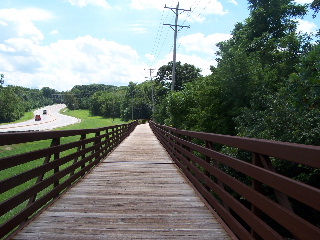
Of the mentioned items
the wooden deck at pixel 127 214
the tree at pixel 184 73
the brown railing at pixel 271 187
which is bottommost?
the wooden deck at pixel 127 214

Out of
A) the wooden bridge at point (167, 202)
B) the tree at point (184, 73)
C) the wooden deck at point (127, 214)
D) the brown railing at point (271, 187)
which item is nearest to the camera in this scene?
the brown railing at point (271, 187)

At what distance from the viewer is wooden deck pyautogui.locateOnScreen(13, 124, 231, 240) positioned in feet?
12.0

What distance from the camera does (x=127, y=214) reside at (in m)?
4.39

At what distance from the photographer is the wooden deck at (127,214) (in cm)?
367

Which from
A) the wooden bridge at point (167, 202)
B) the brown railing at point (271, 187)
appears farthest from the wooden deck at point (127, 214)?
the brown railing at point (271, 187)

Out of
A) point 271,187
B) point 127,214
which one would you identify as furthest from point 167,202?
point 271,187

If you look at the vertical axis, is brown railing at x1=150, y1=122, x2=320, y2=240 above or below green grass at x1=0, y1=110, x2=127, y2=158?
above

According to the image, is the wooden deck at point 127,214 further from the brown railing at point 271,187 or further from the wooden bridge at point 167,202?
the brown railing at point 271,187

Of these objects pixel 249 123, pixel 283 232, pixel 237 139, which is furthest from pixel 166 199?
pixel 249 123

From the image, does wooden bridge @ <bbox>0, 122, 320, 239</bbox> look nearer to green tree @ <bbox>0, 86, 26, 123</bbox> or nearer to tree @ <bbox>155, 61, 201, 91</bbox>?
tree @ <bbox>155, 61, 201, 91</bbox>

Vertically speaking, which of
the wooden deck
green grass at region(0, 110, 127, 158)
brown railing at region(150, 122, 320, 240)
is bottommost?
green grass at region(0, 110, 127, 158)

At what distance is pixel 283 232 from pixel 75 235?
60.0 ft

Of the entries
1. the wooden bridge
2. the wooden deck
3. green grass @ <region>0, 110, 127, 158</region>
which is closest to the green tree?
green grass @ <region>0, 110, 127, 158</region>

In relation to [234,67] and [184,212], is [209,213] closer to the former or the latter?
[184,212]
